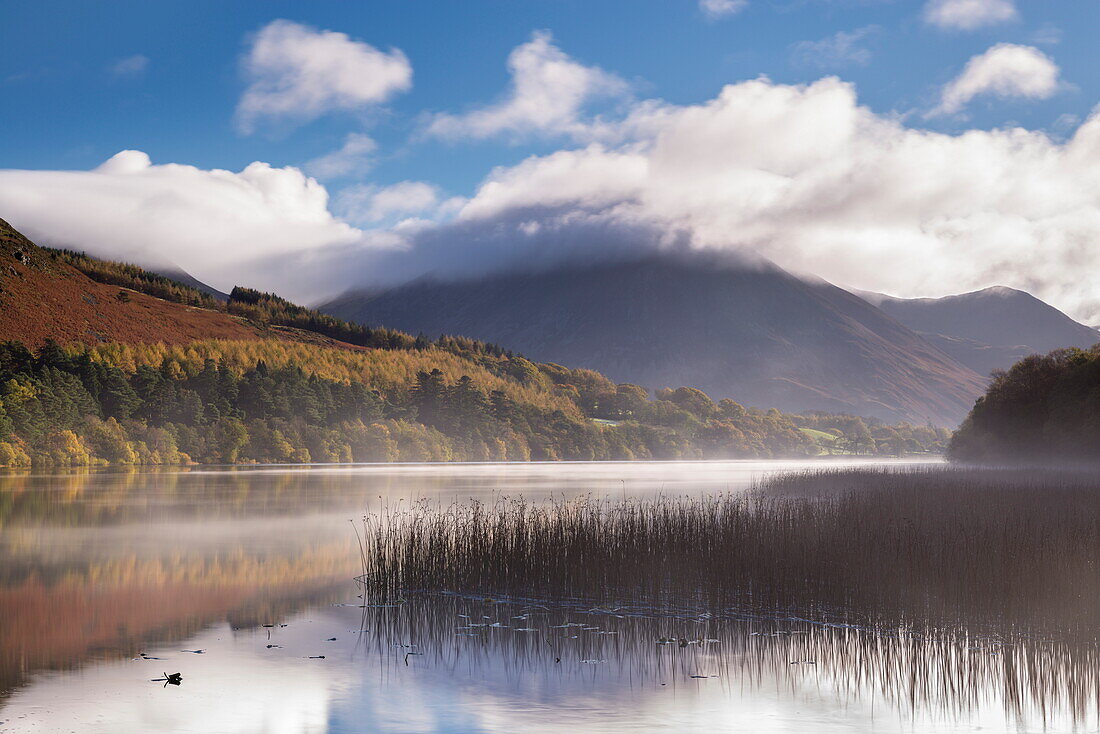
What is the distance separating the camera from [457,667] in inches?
524

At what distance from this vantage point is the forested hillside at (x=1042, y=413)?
6095cm

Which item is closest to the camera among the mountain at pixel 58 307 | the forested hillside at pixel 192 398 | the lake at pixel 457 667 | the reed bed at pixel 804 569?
the lake at pixel 457 667

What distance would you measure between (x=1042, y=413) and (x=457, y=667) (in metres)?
67.6

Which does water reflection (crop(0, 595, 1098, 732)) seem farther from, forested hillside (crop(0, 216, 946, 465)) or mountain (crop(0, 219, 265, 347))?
mountain (crop(0, 219, 265, 347))

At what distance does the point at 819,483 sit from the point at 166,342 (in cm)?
15677

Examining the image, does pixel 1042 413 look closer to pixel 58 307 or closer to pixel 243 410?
pixel 243 410

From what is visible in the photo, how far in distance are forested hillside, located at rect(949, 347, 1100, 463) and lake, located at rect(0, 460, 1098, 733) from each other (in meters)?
51.4

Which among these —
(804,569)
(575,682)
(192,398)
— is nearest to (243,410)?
(192,398)

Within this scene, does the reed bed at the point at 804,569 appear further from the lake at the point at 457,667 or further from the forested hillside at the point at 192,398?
the forested hillside at the point at 192,398

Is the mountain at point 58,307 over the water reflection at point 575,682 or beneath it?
over

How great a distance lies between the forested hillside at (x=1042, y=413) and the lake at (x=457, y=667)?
169ft

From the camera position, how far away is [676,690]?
1206 centimetres

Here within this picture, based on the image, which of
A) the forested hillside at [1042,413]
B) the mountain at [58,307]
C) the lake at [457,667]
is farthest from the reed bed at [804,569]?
the mountain at [58,307]

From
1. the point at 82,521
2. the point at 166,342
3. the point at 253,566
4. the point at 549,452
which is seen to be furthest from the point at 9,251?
the point at 253,566
